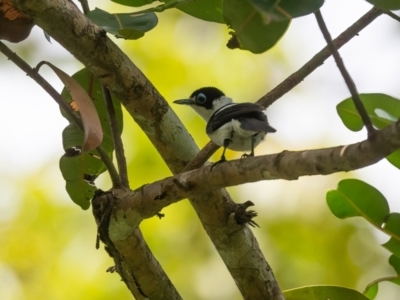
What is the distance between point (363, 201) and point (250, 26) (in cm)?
74

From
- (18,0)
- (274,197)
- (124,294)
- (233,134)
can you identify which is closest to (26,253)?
(124,294)

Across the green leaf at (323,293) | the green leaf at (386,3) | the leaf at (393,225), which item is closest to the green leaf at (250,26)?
the green leaf at (386,3)

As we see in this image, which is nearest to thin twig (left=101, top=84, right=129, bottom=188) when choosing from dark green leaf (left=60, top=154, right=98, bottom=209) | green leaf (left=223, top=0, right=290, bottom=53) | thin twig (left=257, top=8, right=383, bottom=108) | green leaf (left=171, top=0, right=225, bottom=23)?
dark green leaf (left=60, top=154, right=98, bottom=209)

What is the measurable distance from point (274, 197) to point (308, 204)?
0.18 m

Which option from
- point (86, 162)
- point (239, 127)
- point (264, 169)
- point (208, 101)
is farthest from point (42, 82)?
point (208, 101)

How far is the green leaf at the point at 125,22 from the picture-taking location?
1.37 meters

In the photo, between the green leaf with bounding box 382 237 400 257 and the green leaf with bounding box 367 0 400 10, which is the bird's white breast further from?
the green leaf with bounding box 367 0 400 10

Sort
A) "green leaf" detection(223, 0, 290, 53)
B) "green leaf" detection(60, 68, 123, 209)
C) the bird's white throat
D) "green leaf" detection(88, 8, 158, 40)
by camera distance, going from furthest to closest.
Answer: the bird's white throat, "green leaf" detection(60, 68, 123, 209), "green leaf" detection(88, 8, 158, 40), "green leaf" detection(223, 0, 290, 53)

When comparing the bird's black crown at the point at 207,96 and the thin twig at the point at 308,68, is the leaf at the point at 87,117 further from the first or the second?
the bird's black crown at the point at 207,96

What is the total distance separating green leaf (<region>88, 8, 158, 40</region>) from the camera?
1.37 metres

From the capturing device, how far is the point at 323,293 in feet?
5.39

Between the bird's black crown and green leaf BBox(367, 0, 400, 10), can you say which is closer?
green leaf BBox(367, 0, 400, 10)

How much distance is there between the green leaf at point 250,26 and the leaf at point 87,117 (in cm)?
37

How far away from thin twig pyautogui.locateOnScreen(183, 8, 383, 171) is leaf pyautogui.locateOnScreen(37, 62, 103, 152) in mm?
282
